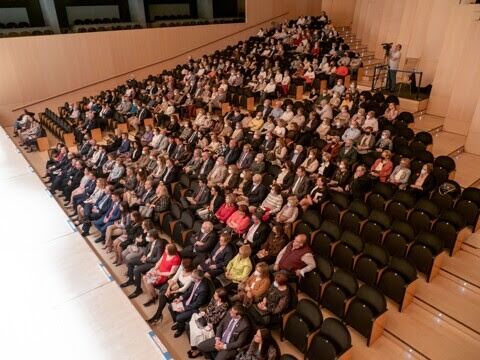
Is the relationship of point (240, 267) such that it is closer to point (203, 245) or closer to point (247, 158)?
point (203, 245)

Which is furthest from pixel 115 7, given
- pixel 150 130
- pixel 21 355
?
pixel 21 355

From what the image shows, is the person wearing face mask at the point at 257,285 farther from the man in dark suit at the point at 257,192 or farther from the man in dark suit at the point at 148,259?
the man in dark suit at the point at 257,192

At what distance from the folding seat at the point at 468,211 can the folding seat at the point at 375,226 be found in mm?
1091

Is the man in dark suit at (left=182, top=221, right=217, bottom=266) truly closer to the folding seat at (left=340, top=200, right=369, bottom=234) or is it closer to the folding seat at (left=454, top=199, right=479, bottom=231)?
the folding seat at (left=340, top=200, right=369, bottom=234)

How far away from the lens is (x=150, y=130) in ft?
30.7

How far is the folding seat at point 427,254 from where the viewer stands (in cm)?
467

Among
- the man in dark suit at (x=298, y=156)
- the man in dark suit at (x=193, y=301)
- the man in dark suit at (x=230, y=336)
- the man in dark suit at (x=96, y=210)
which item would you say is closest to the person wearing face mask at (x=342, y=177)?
the man in dark suit at (x=298, y=156)

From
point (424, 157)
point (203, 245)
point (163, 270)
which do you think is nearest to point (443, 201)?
point (424, 157)

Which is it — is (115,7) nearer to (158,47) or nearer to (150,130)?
(158,47)

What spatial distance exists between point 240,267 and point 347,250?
54.9 inches

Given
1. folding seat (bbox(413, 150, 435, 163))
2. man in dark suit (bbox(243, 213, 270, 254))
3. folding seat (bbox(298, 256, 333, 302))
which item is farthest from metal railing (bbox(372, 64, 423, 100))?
folding seat (bbox(298, 256, 333, 302))

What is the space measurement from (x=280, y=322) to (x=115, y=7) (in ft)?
56.2

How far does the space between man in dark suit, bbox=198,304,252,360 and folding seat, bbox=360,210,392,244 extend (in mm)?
2230

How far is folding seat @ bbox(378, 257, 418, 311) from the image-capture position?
171 inches
